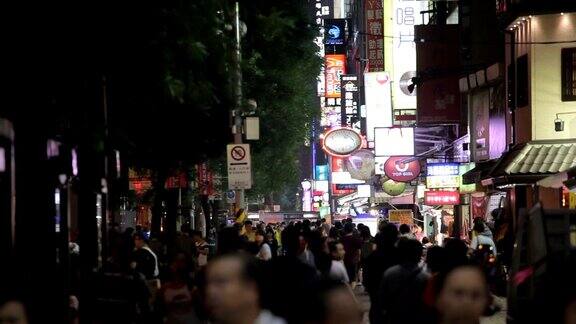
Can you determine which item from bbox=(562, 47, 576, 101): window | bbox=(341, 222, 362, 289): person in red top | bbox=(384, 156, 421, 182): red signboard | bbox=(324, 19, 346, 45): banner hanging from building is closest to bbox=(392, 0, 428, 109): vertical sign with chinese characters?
bbox=(384, 156, 421, 182): red signboard

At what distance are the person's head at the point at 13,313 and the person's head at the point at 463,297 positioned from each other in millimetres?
2468

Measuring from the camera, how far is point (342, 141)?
5178 centimetres

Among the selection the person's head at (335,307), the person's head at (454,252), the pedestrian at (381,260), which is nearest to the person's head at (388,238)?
the pedestrian at (381,260)

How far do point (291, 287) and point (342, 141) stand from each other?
43.3m

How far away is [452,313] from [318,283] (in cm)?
79

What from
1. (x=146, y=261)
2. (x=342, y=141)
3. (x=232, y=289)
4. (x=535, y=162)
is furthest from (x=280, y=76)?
(x=232, y=289)

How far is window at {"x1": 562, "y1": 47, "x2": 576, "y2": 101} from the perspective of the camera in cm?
2894

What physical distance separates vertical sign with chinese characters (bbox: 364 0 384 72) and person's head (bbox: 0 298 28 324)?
157 feet

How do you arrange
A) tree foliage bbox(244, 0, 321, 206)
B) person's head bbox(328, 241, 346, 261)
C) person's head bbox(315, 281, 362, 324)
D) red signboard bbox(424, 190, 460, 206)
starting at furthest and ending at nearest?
red signboard bbox(424, 190, 460, 206) → person's head bbox(328, 241, 346, 261) → tree foliage bbox(244, 0, 321, 206) → person's head bbox(315, 281, 362, 324)

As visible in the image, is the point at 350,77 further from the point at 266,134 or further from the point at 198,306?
the point at 198,306

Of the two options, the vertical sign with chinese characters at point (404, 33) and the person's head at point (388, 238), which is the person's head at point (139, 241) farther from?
the vertical sign with chinese characters at point (404, 33)

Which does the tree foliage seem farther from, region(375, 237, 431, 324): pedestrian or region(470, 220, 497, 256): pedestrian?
region(470, 220, 497, 256): pedestrian

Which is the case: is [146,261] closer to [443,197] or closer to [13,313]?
[13,313]

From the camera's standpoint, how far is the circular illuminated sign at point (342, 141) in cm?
5150
